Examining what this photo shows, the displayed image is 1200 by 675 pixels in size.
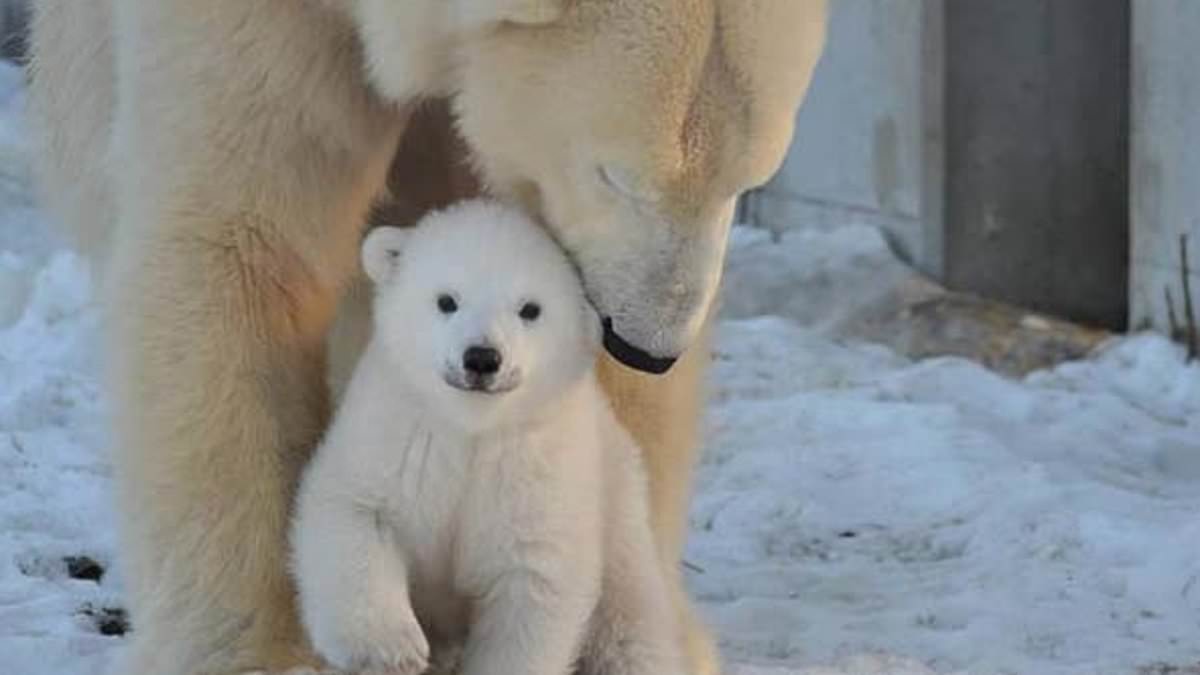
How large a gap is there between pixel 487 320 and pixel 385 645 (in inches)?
17.0

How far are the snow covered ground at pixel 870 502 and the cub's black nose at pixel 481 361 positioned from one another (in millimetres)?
1215

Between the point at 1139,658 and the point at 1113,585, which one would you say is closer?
the point at 1139,658

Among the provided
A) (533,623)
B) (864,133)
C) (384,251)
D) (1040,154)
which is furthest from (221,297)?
(864,133)

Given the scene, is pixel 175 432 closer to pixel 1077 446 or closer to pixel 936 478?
pixel 936 478

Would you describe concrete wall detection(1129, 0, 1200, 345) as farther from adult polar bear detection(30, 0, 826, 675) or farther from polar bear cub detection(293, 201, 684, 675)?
polar bear cub detection(293, 201, 684, 675)

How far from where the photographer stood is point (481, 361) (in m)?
3.33

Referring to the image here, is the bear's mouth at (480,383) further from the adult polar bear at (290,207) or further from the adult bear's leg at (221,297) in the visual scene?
the adult bear's leg at (221,297)

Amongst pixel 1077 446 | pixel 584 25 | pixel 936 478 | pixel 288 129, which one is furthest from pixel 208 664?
pixel 1077 446

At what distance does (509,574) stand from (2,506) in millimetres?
2308

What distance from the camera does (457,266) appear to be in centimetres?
346

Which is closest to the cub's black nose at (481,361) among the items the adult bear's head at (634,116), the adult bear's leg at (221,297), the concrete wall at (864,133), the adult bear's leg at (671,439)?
the adult bear's head at (634,116)

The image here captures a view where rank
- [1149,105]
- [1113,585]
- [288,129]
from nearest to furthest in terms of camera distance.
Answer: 1. [288,129]
2. [1113,585]
3. [1149,105]

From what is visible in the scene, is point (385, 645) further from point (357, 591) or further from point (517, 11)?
point (517, 11)

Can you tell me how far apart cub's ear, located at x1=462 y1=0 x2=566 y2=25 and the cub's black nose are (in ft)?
1.25
